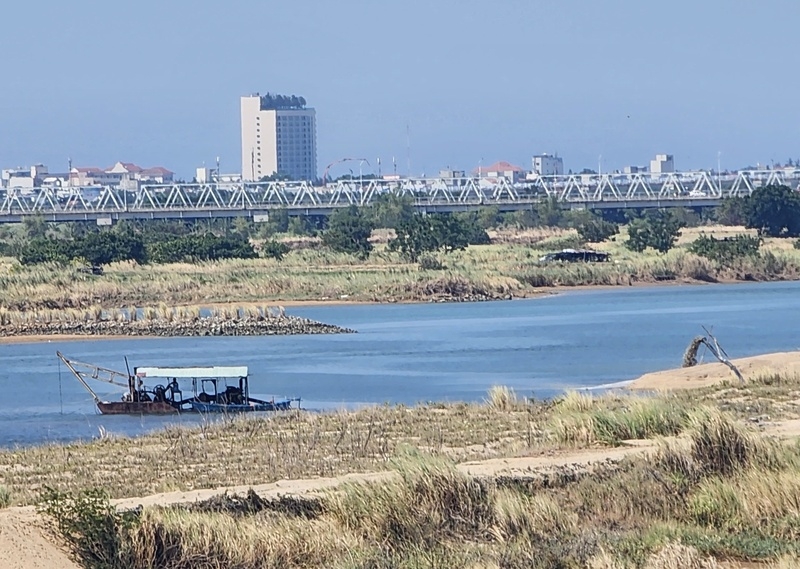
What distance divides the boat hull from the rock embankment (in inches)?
817

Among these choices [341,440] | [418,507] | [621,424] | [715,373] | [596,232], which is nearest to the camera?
[418,507]

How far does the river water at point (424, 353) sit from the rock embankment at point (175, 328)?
1.34 m

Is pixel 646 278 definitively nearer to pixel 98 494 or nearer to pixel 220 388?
pixel 220 388

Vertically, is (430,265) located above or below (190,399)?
above

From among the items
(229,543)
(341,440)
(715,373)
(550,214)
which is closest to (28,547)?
(229,543)

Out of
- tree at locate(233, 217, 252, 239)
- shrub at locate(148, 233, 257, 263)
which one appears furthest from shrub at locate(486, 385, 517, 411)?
tree at locate(233, 217, 252, 239)

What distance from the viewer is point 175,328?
53.1 metres

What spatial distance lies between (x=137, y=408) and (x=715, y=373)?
12.0m

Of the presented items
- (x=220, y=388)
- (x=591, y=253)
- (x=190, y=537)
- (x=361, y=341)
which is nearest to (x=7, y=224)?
(x=591, y=253)

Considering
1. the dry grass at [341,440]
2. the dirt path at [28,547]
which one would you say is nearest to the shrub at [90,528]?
the dirt path at [28,547]

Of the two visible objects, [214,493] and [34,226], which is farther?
[34,226]

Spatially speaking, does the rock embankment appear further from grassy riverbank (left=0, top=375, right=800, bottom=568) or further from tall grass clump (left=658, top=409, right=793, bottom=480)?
tall grass clump (left=658, top=409, right=793, bottom=480)

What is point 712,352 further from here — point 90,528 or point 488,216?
point 488,216

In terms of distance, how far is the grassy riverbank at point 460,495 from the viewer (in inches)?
566
